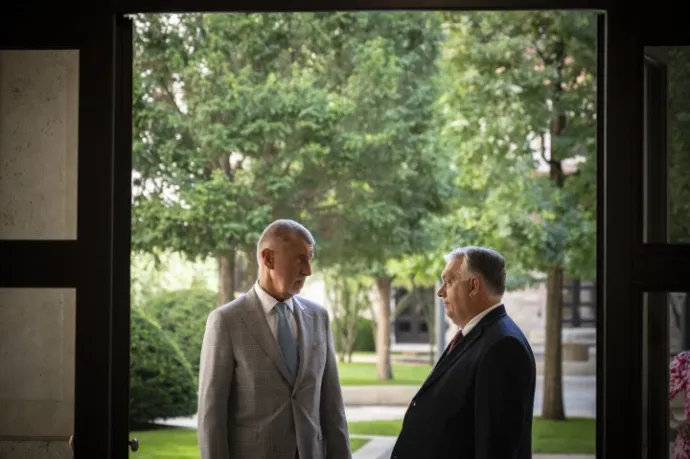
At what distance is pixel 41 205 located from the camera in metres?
2.95

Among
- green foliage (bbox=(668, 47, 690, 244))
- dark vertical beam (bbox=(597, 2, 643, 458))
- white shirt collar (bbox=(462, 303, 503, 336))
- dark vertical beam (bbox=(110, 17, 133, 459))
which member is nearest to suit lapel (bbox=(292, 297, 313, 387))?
white shirt collar (bbox=(462, 303, 503, 336))

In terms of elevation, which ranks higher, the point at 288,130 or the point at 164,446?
the point at 288,130

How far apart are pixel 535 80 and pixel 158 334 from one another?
5.53 meters

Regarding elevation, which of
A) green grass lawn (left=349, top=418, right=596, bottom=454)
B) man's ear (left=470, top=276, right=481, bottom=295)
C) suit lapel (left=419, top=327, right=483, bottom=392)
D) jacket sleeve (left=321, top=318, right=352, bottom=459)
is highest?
man's ear (left=470, top=276, right=481, bottom=295)

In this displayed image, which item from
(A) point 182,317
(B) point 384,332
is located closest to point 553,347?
(A) point 182,317

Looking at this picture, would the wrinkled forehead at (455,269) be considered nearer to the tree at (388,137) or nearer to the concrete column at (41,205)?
the concrete column at (41,205)

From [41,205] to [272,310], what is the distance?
3.93 feet

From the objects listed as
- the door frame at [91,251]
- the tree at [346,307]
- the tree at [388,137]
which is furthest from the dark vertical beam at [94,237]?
the tree at [346,307]

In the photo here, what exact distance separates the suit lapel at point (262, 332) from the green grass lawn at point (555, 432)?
8945mm

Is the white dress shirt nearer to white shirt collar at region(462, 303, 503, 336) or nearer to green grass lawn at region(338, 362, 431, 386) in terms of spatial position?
white shirt collar at region(462, 303, 503, 336)

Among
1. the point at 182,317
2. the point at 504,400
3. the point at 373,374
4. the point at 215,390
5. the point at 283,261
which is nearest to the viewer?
the point at 504,400

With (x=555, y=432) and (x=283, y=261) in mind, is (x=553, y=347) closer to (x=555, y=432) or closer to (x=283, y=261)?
(x=555, y=432)

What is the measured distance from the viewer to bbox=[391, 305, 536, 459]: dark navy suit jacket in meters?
3.16

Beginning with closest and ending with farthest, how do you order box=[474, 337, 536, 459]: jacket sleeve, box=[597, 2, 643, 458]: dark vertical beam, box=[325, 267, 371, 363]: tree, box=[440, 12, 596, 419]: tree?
box=[597, 2, 643, 458]: dark vertical beam
box=[474, 337, 536, 459]: jacket sleeve
box=[440, 12, 596, 419]: tree
box=[325, 267, 371, 363]: tree
